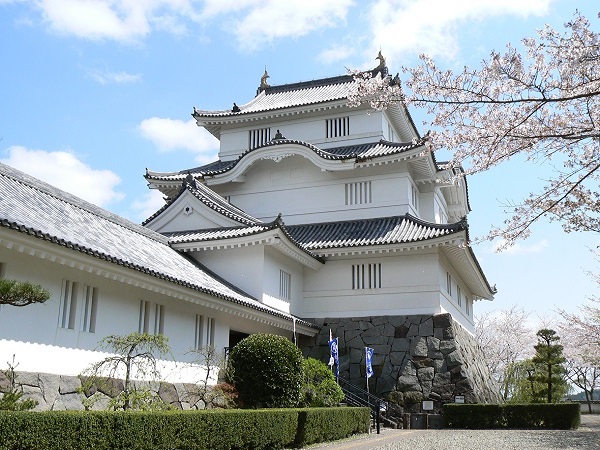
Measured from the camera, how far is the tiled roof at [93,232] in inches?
429

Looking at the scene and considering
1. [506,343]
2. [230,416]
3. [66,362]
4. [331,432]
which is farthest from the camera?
[506,343]

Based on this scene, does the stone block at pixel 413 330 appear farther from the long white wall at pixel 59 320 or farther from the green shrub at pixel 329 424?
the long white wall at pixel 59 320

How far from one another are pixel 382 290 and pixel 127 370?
1169 centimetres

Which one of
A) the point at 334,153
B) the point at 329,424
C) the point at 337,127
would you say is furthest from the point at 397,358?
the point at 337,127

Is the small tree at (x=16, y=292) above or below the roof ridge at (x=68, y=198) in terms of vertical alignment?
below

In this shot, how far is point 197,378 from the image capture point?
14.7m

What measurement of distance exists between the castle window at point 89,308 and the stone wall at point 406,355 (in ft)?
34.0

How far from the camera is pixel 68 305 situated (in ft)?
37.1

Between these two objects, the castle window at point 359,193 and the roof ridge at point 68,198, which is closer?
the roof ridge at point 68,198

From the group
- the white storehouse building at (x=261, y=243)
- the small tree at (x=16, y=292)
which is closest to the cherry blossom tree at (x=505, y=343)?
the white storehouse building at (x=261, y=243)

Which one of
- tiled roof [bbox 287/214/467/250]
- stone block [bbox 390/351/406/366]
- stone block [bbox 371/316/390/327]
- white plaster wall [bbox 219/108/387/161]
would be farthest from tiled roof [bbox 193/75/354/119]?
stone block [bbox 390/351/406/366]

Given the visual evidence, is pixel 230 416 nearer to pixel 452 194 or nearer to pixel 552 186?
pixel 552 186

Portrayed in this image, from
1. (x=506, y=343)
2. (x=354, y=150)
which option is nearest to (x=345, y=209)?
(x=354, y=150)

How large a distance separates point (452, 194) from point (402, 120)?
455 centimetres
